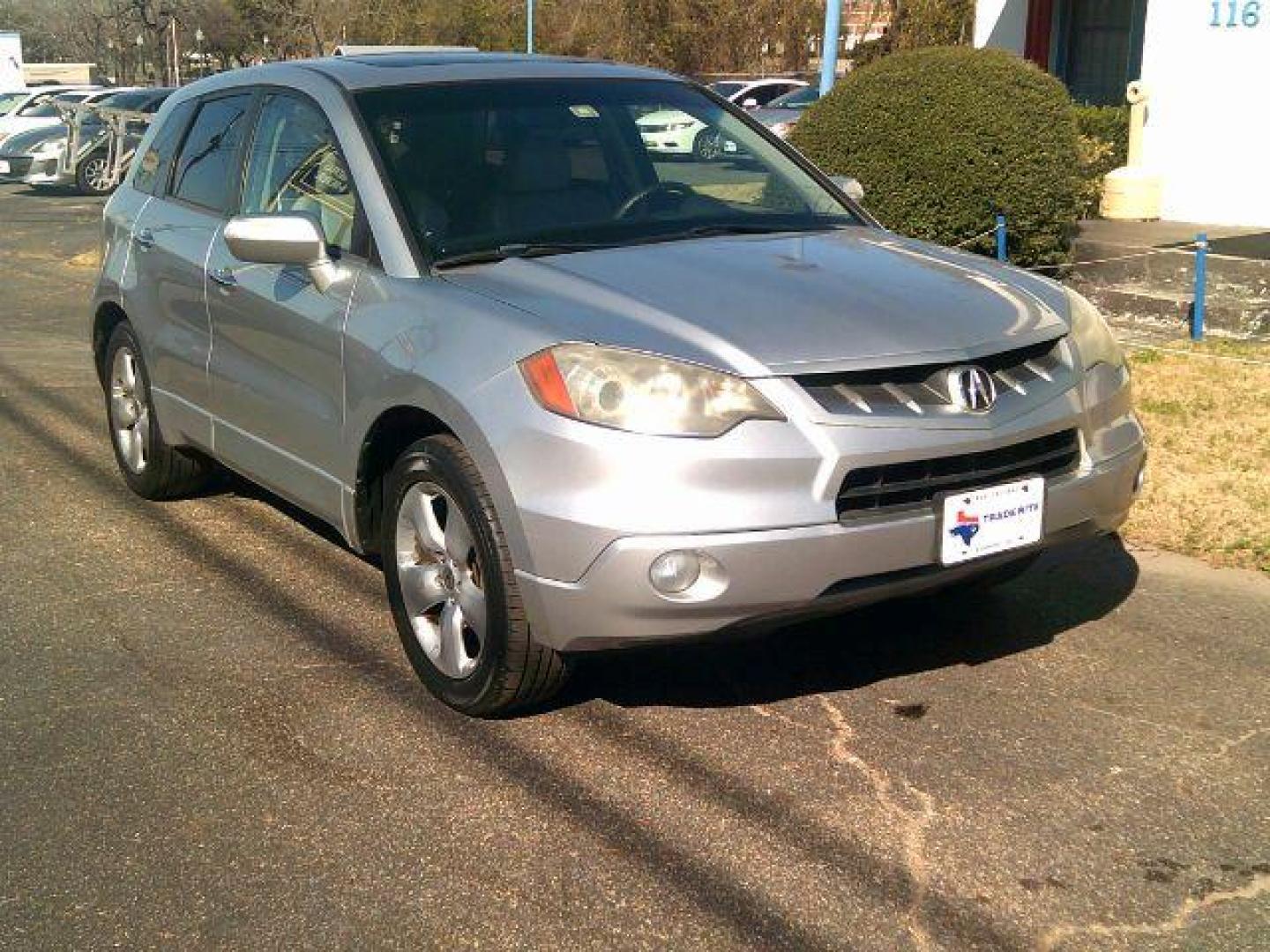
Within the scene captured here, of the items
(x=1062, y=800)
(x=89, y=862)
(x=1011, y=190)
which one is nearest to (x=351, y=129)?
(x=89, y=862)

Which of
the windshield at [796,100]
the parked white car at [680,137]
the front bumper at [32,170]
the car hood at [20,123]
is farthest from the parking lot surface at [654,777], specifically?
the car hood at [20,123]

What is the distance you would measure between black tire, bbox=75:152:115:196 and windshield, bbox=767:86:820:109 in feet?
36.9

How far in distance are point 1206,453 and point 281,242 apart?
4.28 m

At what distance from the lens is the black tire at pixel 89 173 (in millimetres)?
26000

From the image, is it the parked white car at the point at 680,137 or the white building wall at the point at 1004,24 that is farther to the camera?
the white building wall at the point at 1004,24

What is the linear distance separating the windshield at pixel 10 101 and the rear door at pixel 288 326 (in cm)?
2976

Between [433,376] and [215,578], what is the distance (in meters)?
1.90

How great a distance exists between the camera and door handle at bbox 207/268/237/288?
528cm

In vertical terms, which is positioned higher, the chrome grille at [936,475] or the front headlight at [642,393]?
the front headlight at [642,393]

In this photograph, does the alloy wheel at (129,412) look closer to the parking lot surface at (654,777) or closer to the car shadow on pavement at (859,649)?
the parking lot surface at (654,777)

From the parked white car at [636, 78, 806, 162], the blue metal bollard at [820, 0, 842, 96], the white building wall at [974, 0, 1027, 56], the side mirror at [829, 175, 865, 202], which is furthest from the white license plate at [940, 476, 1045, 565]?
the white building wall at [974, 0, 1027, 56]

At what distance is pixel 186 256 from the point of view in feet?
18.7

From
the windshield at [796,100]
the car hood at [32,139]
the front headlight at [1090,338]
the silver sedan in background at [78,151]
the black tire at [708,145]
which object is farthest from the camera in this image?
the car hood at [32,139]

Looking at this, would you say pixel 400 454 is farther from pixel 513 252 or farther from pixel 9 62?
pixel 9 62
